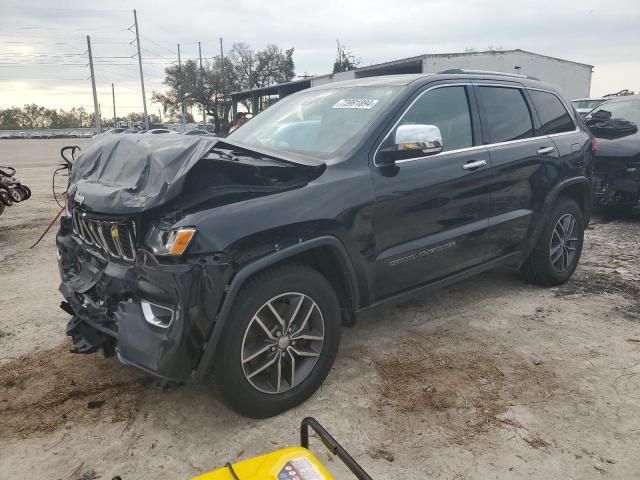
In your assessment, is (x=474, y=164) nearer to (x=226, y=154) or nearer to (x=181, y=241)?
(x=226, y=154)

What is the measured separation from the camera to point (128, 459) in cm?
251

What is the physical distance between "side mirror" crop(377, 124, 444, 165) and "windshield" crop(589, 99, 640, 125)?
256 inches

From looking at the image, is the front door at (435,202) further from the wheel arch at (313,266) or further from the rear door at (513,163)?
the wheel arch at (313,266)

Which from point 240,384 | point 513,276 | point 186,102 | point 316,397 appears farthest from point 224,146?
point 186,102

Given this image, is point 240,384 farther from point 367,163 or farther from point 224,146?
point 367,163

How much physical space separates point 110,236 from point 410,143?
1.76 m

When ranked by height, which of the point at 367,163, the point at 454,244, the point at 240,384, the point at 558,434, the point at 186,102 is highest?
the point at 186,102

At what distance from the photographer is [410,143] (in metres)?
3.09

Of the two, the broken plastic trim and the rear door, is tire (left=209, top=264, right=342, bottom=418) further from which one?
the rear door

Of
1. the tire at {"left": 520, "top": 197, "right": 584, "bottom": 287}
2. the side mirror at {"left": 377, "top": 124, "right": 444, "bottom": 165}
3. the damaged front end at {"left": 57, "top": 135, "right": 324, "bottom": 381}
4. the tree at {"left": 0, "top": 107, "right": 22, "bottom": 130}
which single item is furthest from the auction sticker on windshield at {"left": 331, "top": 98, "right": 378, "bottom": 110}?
the tree at {"left": 0, "top": 107, "right": 22, "bottom": 130}

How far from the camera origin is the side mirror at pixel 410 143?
309 centimetres

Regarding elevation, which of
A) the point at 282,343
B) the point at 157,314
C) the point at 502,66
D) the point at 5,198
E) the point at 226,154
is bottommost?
the point at 282,343

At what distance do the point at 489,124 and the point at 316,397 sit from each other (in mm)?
2433

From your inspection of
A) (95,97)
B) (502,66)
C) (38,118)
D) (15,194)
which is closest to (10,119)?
(38,118)
